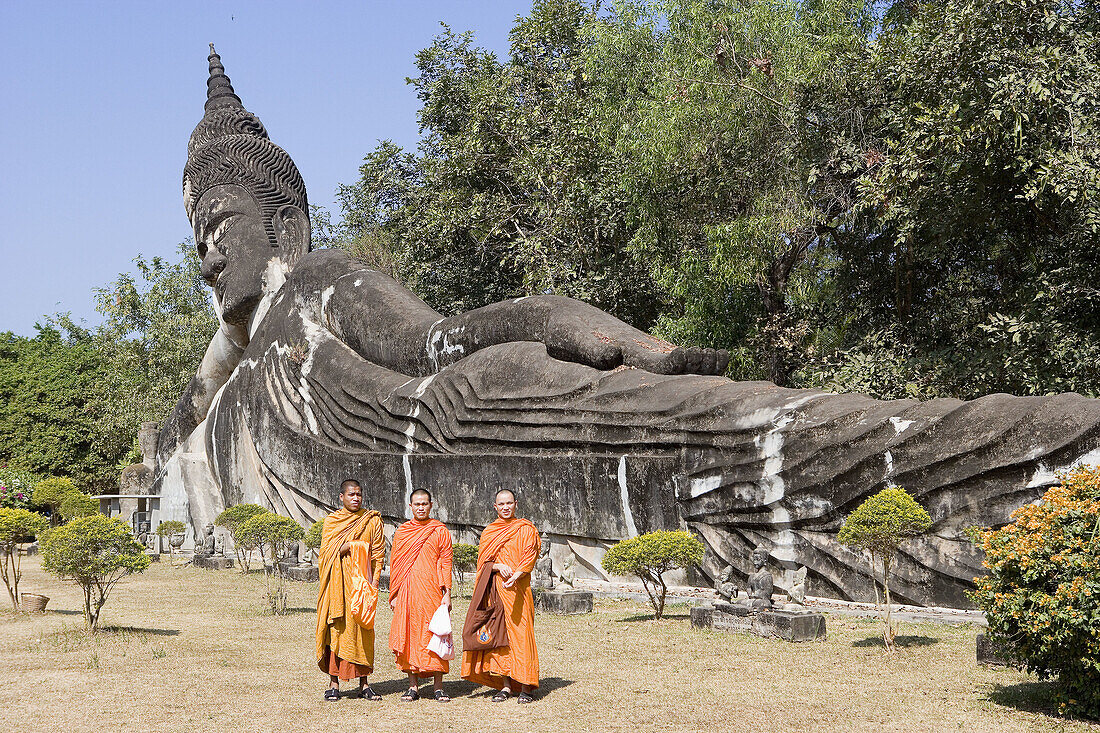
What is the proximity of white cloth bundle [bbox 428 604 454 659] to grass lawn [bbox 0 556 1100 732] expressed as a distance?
255mm

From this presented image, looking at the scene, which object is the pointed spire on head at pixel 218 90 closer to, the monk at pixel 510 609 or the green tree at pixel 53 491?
the green tree at pixel 53 491

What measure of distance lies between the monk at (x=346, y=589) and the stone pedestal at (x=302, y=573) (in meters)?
5.12

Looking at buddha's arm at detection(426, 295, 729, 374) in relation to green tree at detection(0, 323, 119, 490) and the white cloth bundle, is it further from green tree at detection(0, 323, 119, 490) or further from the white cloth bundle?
green tree at detection(0, 323, 119, 490)

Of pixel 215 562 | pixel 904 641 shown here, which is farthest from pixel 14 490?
pixel 904 641

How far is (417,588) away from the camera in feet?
18.2

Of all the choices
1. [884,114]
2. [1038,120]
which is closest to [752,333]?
[884,114]

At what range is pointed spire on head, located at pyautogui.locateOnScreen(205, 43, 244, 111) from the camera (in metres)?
15.7

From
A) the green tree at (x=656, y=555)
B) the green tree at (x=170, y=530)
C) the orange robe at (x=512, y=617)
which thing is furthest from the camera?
the green tree at (x=170, y=530)

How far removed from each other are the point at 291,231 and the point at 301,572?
5.71 meters

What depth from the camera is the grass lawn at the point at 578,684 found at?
16.1 ft

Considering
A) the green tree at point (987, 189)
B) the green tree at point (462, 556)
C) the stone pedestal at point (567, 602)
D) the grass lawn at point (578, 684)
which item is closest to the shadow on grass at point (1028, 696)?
the grass lawn at point (578, 684)

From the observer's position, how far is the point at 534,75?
19.5 meters

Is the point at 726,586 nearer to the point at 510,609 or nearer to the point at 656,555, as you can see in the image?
the point at 656,555

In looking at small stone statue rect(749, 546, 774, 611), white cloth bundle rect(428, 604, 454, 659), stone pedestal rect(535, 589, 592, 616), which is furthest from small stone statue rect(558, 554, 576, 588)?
white cloth bundle rect(428, 604, 454, 659)
